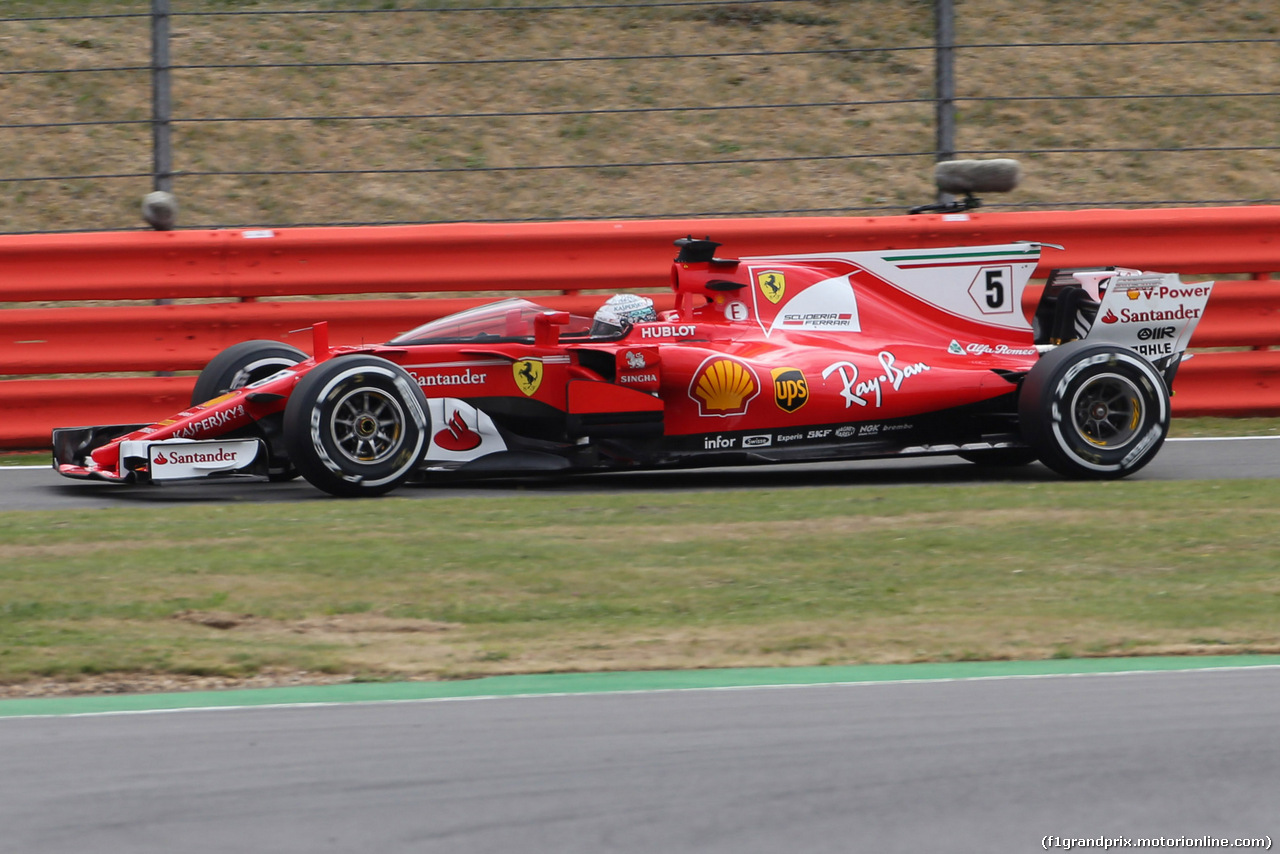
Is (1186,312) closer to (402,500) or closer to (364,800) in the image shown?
(402,500)

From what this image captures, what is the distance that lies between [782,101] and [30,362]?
936 centimetres

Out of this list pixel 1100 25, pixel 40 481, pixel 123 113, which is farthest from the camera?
pixel 1100 25

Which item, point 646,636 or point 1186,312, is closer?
point 646,636

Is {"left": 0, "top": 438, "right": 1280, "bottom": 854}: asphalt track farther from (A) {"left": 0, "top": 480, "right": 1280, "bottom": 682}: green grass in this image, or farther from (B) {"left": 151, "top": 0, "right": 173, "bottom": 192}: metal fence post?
(B) {"left": 151, "top": 0, "right": 173, "bottom": 192}: metal fence post

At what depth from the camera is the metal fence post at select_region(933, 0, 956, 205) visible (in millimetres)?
10609

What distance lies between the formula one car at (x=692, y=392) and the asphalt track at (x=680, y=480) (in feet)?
0.55

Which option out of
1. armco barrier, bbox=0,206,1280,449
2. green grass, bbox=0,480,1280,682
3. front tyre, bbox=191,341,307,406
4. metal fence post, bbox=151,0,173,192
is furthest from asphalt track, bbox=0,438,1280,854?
metal fence post, bbox=151,0,173,192

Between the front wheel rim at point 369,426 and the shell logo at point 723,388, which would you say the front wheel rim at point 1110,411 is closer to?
the shell logo at point 723,388

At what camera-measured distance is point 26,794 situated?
3969 millimetres

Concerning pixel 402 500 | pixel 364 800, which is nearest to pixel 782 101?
pixel 402 500

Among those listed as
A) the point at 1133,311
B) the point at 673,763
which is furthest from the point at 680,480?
the point at 673,763

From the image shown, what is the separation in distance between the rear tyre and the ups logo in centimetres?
246

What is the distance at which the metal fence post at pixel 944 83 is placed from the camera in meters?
10.6

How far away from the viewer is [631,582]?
6.11 m
